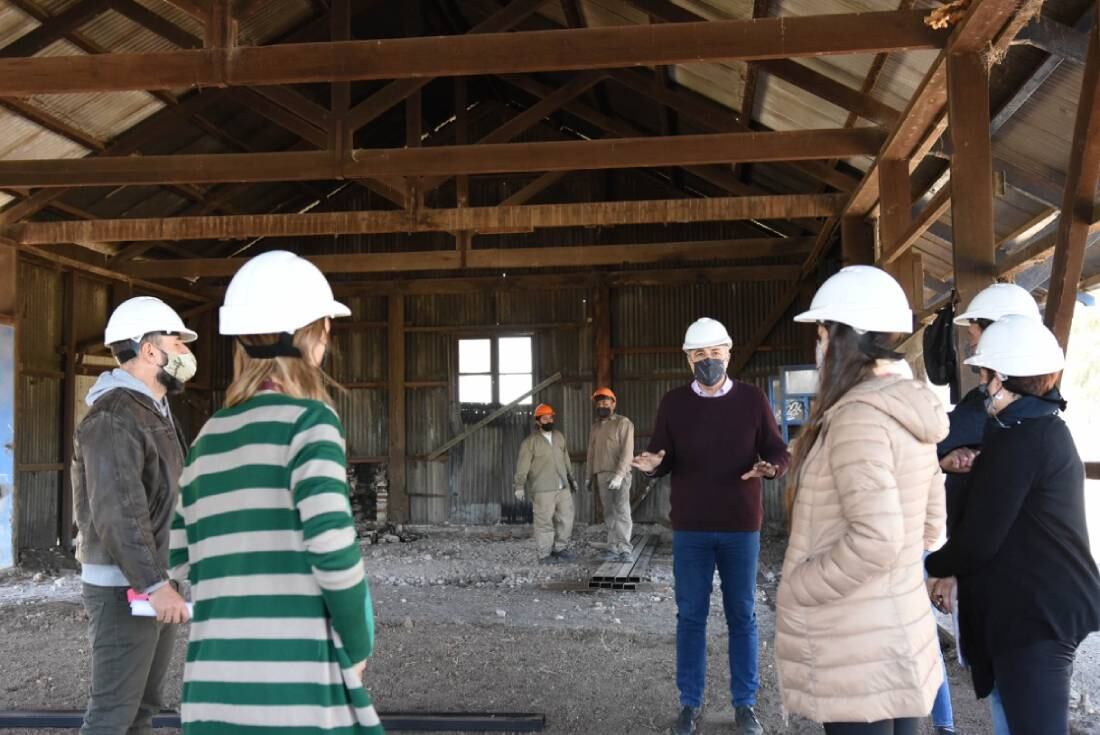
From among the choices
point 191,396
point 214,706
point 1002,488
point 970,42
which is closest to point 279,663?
point 214,706

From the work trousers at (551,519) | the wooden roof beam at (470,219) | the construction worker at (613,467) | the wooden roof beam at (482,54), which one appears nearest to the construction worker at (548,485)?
the work trousers at (551,519)

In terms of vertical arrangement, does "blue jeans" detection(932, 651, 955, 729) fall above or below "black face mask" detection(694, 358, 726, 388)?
below

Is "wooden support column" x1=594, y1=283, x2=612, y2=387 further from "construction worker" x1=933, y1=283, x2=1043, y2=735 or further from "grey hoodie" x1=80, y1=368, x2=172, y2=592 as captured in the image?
"grey hoodie" x1=80, y1=368, x2=172, y2=592

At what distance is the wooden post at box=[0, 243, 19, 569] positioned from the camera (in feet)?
33.2

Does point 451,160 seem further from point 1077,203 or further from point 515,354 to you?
point 515,354

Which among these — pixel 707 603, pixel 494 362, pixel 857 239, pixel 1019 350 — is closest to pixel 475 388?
pixel 494 362

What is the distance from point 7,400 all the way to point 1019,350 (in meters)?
10.8

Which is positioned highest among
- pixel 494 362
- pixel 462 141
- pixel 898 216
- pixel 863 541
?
pixel 462 141

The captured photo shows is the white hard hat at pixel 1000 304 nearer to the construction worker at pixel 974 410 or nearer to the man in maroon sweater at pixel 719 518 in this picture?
the construction worker at pixel 974 410

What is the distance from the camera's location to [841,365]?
243cm

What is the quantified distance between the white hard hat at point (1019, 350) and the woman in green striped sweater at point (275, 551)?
2.01 m

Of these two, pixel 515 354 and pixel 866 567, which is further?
pixel 515 354

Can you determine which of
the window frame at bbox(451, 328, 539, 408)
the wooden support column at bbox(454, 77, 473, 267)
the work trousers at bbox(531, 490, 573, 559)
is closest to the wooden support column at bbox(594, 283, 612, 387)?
the window frame at bbox(451, 328, 539, 408)

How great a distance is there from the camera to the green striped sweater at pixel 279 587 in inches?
77.7
